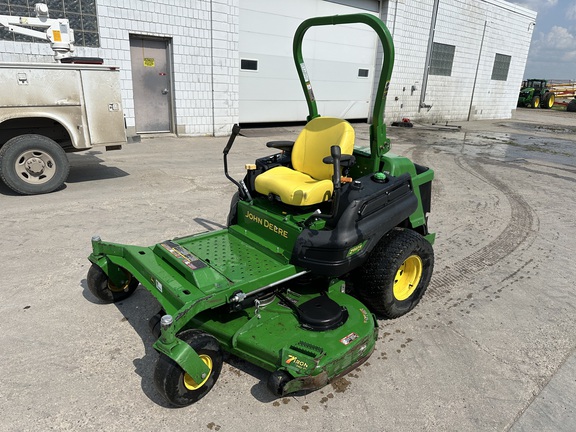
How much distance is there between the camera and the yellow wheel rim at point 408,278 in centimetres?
321

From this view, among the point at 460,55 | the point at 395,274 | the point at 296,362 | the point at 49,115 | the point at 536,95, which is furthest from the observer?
the point at 536,95

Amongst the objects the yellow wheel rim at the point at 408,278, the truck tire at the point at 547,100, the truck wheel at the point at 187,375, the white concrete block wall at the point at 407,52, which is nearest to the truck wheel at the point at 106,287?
the truck wheel at the point at 187,375

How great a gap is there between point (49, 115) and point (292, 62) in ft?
26.3

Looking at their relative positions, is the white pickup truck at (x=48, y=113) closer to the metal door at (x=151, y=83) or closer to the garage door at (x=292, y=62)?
the metal door at (x=151, y=83)

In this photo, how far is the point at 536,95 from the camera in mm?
29234

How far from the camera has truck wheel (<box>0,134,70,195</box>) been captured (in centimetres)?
532

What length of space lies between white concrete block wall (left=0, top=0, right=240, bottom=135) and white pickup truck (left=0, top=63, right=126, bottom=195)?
10.2ft

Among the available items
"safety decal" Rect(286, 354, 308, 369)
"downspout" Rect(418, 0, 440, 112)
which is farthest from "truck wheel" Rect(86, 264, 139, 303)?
"downspout" Rect(418, 0, 440, 112)

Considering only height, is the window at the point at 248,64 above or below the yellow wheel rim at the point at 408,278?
above

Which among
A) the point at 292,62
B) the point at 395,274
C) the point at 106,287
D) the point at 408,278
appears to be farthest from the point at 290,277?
the point at 292,62

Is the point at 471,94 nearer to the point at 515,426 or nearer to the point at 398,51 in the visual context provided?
A: the point at 398,51

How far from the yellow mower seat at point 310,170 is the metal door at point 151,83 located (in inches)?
281

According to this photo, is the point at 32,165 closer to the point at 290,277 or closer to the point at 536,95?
the point at 290,277

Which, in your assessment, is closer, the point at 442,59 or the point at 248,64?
the point at 248,64
